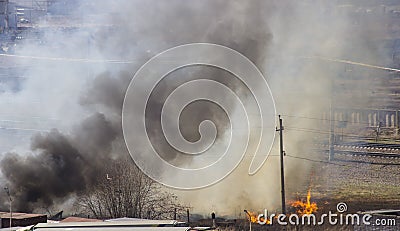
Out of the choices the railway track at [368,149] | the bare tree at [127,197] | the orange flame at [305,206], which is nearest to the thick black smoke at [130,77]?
the bare tree at [127,197]

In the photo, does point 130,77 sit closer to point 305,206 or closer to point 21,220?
point 21,220

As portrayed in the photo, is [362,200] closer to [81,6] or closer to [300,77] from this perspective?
[300,77]

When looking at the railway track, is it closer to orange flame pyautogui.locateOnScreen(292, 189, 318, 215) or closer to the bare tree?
orange flame pyautogui.locateOnScreen(292, 189, 318, 215)

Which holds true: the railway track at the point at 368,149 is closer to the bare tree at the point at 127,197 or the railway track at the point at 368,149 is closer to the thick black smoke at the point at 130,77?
the thick black smoke at the point at 130,77

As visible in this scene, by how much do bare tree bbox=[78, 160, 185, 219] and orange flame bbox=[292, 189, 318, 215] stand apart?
2.08 metres

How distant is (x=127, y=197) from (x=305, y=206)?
319cm

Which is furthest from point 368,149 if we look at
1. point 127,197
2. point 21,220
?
point 21,220

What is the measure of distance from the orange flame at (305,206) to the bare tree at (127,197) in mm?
2078

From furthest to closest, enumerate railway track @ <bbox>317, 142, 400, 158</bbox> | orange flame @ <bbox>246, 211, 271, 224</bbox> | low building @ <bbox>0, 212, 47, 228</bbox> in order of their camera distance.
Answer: railway track @ <bbox>317, 142, 400, 158</bbox>
orange flame @ <bbox>246, 211, 271, 224</bbox>
low building @ <bbox>0, 212, 47, 228</bbox>

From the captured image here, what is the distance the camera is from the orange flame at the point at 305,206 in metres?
12.8

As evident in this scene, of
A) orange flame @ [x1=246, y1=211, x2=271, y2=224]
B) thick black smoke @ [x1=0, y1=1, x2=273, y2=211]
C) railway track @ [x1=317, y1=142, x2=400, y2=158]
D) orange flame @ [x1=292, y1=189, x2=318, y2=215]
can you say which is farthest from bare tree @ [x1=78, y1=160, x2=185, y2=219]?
railway track @ [x1=317, y1=142, x2=400, y2=158]

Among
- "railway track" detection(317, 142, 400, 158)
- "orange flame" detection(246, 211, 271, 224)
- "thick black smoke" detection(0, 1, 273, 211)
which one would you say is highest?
"thick black smoke" detection(0, 1, 273, 211)

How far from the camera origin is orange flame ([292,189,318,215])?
42.1 feet

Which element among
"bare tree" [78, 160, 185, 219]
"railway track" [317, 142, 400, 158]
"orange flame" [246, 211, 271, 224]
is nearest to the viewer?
"orange flame" [246, 211, 271, 224]
